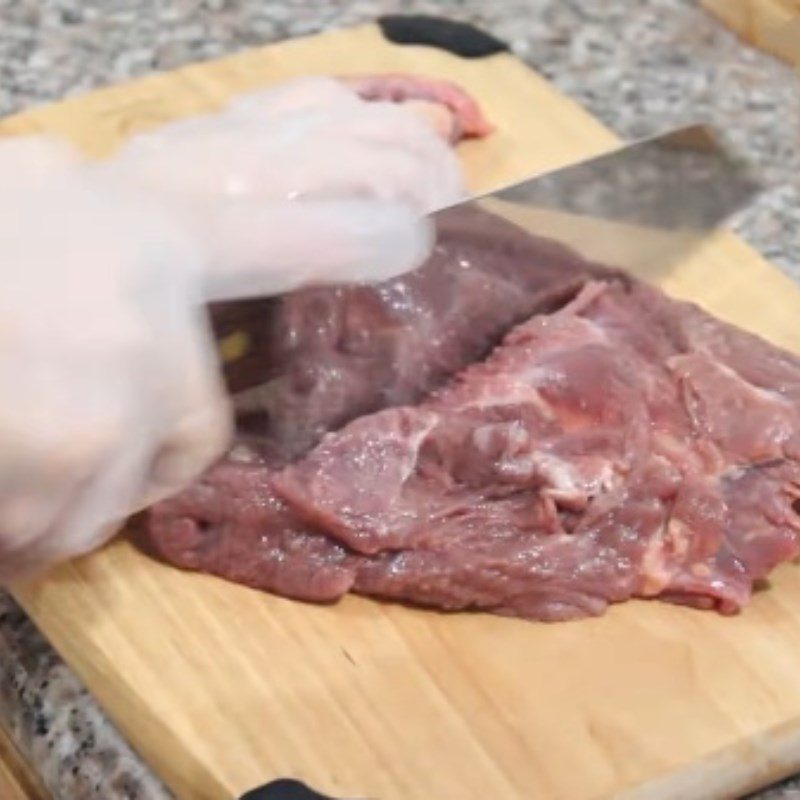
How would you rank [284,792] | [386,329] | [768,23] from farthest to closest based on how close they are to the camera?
[768,23], [386,329], [284,792]

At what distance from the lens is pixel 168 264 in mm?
1191

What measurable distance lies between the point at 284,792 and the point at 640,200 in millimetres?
639

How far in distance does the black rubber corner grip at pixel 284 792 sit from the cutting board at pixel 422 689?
2 centimetres

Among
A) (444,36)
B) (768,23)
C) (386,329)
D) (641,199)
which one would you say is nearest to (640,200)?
(641,199)

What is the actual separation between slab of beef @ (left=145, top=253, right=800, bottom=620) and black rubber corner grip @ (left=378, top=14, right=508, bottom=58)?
571 mm

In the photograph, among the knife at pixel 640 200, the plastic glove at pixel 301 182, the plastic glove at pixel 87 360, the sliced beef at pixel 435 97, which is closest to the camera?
the plastic glove at pixel 87 360

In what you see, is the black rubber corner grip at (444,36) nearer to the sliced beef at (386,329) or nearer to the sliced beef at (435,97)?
the sliced beef at (435,97)

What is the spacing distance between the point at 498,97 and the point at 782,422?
58 centimetres

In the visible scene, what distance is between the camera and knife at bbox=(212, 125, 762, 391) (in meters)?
1.57

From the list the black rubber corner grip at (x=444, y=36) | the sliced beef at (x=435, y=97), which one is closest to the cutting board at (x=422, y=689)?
the sliced beef at (x=435, y=97)

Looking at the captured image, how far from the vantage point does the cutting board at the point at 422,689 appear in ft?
4.27

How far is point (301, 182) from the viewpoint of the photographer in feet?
4.57

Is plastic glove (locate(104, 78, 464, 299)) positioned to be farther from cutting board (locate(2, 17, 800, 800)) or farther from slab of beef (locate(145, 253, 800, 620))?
cutting board (locate(2, 17, 800, 800))

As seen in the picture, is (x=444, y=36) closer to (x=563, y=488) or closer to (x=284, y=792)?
(x=563, y=488)
